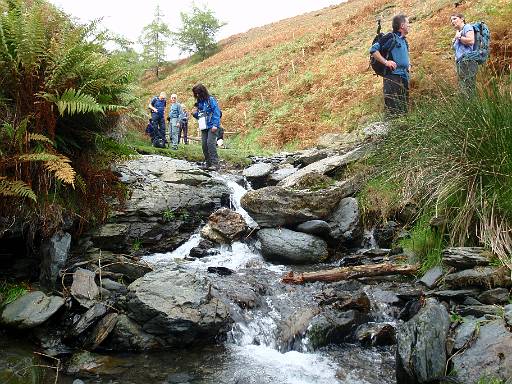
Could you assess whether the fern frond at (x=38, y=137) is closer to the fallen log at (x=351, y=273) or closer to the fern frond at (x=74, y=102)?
the fern frond at (x=74, y=102)

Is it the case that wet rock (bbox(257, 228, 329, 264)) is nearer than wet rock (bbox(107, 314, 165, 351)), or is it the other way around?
wet rock (bbox(107, 314, 165, 351))

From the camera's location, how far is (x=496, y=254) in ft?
12.9

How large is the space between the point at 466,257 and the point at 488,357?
113 cm

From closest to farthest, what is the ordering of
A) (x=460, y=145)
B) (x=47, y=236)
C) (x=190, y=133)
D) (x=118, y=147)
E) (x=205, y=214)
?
(x=460, y=145), (x=47, y=236), (x=118, y=147), (x=205, y=214), (x=190, y=133)

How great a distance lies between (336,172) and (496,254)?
3.95 meters

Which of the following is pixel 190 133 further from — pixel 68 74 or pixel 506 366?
pixel 506 366

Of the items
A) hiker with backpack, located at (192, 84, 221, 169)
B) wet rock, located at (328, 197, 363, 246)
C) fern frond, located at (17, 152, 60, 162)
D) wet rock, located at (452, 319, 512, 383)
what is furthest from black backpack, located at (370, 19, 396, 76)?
fern frond, located at (17, 152, 60, 162)

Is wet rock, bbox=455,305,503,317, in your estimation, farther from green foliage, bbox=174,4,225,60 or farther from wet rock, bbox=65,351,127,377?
green foliage, bbox=174,4,225,60

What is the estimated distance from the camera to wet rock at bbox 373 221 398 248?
6.22m

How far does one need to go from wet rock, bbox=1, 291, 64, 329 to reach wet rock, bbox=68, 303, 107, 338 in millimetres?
258

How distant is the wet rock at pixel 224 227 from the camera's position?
22.6ft

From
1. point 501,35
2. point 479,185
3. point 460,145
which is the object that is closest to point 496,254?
point 479,185

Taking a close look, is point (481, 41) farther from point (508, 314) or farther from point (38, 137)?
point (38, 137)

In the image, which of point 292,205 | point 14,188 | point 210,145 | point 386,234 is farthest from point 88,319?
point 210,145
